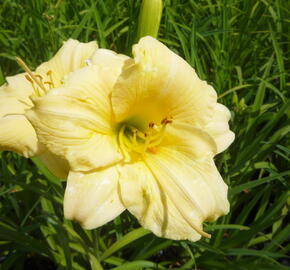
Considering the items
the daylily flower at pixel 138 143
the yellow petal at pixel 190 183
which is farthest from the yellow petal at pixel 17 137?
the yellow petal at pixel 190 183

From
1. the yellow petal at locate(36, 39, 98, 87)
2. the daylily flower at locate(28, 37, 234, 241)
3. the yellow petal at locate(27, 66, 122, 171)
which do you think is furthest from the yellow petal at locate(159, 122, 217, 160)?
the yellow petal at locate(36, 39, 98, 87)

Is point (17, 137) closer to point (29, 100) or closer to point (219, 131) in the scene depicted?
point (29, 100)

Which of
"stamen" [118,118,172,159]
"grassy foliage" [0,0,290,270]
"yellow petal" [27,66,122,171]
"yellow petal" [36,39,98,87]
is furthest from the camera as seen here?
"grassy foliage" [0,0,290,270]

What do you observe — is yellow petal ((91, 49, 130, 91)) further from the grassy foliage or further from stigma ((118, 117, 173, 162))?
the grassy foliage

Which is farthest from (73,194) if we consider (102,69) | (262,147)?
(262,147)

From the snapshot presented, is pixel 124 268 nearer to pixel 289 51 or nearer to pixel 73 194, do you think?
pixel 73 194

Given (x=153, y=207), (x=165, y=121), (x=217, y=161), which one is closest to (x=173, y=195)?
(x=153, y=207)
